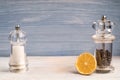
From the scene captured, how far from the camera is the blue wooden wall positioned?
147 cm

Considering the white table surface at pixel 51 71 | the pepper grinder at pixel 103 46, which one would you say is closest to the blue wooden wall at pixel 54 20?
the white table surface at pixel 51 71

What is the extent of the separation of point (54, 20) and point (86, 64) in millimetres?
458

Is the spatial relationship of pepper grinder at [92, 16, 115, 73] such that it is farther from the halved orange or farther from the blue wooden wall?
the blue wooden wall

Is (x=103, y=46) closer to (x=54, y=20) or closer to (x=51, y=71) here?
(x=51, y=71)

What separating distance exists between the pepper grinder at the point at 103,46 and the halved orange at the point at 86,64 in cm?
6

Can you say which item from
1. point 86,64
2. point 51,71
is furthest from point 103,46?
point 51,71

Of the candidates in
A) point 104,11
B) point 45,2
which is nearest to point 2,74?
point 45,2

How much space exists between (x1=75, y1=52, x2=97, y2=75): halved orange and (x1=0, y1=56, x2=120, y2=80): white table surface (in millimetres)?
23

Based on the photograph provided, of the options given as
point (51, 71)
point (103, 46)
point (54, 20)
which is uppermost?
point (54, 20)

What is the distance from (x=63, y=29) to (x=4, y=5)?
378 mm

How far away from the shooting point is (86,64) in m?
1.12

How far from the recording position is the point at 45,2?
1.47m

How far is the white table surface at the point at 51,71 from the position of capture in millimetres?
1064

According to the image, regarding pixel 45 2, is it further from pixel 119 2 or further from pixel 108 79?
pixel 108 79
